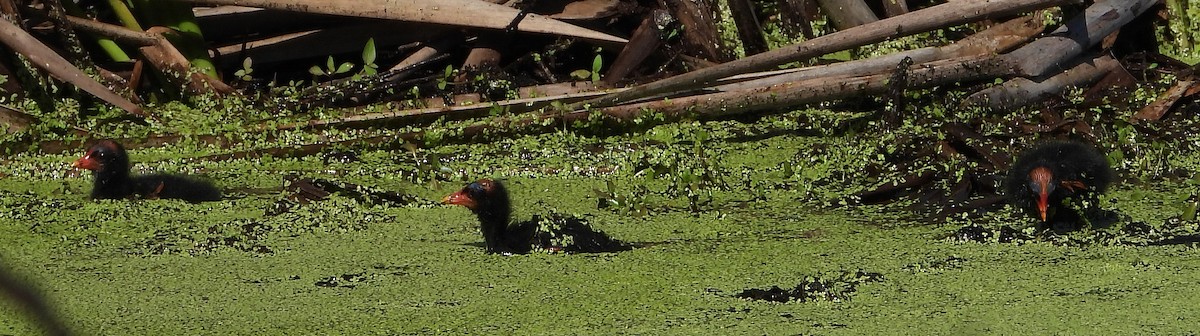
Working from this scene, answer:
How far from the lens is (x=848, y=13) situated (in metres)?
5.89

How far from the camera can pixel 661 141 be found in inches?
204

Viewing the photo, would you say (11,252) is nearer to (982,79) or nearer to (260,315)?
(260,315)

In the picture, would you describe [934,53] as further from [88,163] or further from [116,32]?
[116,32]

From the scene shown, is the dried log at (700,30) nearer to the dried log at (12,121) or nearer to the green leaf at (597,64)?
the green leaf at (597,64)

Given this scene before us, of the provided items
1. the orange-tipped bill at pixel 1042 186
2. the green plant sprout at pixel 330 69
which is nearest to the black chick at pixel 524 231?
the orange-tipped bill at pixel 1042 186

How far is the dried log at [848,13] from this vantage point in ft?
19.2

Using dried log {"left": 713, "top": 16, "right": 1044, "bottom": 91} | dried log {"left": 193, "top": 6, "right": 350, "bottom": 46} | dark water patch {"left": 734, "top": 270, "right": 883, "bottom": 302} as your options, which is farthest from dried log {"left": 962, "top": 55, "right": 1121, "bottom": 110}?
dried log {"left": 193, "top": 6, "right": 350, "bottom": 46}

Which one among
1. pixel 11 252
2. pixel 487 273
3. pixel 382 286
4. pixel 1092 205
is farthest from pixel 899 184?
pixel 11 252

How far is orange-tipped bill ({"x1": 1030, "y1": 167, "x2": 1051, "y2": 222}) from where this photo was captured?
3.82 meters

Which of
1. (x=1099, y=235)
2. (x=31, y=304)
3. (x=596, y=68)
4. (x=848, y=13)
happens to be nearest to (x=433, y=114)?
(x=596, y=68)

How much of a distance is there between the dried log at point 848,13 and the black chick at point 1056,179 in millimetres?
1673

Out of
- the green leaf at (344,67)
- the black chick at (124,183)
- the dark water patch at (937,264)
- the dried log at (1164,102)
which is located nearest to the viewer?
the dark water patch at (937,264)

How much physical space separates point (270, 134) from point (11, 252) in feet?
4.40

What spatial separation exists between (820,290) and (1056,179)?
954 millimetres
